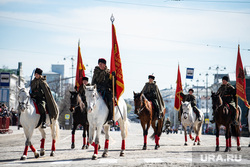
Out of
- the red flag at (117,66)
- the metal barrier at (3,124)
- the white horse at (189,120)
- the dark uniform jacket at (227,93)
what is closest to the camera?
the red flag at (117,66)

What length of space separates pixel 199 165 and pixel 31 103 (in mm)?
5726

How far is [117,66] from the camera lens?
1722 cm

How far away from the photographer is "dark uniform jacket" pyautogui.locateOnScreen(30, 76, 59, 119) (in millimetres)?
16422

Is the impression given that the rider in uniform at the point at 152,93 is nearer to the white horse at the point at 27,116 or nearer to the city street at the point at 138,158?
the city street at the point at 138,158

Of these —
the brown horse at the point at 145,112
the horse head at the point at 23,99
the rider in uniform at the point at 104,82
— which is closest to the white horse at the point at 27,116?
the horse head at the point at 23,99

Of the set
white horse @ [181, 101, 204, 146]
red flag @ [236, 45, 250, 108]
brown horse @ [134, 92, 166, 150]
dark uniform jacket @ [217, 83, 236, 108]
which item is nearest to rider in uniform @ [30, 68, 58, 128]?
brown horse @ [134, 92, 166, 150]

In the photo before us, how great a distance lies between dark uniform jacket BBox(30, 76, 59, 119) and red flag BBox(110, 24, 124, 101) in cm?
218

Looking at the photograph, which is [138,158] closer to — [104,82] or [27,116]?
[104,82]

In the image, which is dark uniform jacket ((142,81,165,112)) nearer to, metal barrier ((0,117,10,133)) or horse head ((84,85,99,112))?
horse head ((84,85,99,112))

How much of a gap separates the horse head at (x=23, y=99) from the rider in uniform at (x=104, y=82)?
2298 millimetres

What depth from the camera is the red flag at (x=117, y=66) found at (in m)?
16.6

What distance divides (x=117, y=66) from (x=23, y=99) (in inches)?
143

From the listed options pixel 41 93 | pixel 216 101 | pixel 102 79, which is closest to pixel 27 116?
pixel 41 93

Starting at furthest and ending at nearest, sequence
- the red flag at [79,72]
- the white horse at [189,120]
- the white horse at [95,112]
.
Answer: the white horse at [189,120] → the red flag at [79,72] → the white horse at [95,112]
